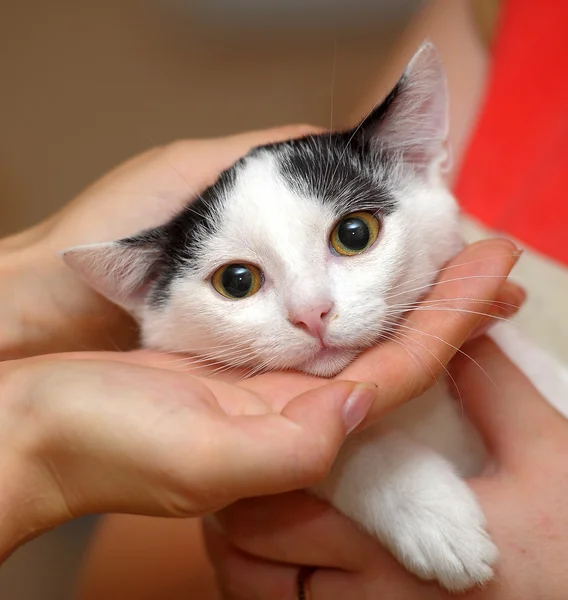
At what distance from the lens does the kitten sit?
101 centimetres

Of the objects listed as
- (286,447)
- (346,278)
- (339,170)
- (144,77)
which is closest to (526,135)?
(339,170)

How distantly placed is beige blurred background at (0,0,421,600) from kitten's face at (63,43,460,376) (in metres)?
1.45

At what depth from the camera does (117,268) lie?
4.30 feet

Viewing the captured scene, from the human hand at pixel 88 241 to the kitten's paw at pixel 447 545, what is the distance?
37.4 inches

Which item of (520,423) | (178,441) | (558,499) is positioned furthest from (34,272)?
(558,499)

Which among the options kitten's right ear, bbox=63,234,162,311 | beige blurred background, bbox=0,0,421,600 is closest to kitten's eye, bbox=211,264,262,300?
kitten's right ear, bbox=63,234,162,311

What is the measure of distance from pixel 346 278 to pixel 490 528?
0.55 metres

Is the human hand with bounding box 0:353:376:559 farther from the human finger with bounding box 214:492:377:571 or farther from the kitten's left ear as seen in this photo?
the kitten's left ear

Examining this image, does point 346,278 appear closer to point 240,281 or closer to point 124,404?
point 240,281

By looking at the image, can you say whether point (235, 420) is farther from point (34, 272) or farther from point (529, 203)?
point (529, 203)

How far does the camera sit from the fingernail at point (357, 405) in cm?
79

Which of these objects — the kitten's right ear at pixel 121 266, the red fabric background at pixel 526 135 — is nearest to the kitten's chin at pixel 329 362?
the kitten's right ear at pixel 121 266

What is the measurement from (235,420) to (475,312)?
543 mm

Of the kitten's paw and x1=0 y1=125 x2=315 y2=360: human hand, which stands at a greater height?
x1=0 y1=125 x2=315 y2=360: human hand
